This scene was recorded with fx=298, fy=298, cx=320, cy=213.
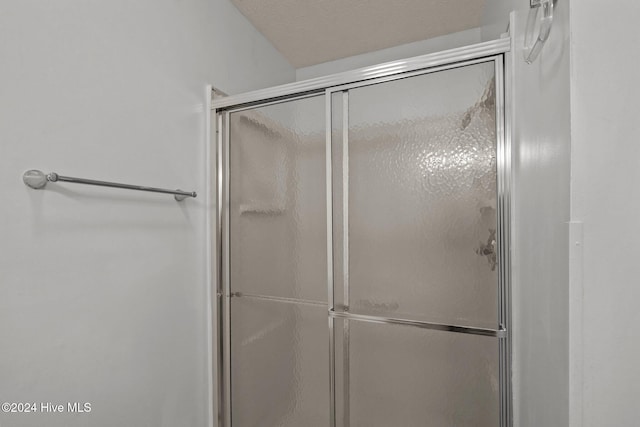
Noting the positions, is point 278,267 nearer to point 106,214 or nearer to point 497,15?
point 106,214

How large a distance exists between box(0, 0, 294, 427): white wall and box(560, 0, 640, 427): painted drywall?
1120mm

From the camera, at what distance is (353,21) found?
5.15ft

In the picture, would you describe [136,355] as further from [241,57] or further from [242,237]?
[241,57]

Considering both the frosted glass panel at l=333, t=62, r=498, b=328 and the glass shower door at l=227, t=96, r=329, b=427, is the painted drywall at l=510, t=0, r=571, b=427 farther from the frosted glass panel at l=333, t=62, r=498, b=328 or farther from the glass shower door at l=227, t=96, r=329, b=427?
the glass shower door at l=227, t=96, r=329, b=427

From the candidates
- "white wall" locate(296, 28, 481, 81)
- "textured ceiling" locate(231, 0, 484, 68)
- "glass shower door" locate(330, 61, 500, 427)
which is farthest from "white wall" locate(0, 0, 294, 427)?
"white wall" locate(296, 28, 481, 81)

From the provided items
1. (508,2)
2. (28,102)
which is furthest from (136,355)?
(508,2)

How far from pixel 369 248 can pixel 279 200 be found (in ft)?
1.40

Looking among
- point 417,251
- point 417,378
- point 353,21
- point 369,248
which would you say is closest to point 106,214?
point 369,248

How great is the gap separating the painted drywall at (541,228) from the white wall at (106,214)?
1.12 m

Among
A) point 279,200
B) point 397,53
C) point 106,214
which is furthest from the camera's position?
point 397,53

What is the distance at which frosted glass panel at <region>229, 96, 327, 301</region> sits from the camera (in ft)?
3.90

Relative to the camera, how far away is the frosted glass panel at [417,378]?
0.96 meters

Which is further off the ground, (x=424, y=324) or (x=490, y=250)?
(x=490, y=250)

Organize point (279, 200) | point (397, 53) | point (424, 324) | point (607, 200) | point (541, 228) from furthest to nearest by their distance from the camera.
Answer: point (397, 53), point (279, 200), point (424, 324), point (541, 228), point (607, 200)
